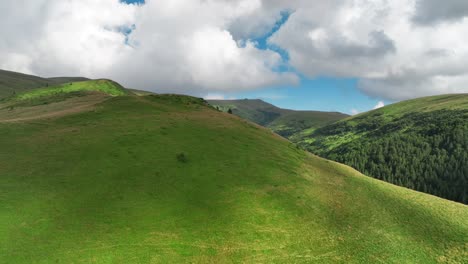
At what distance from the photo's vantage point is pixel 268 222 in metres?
39.4

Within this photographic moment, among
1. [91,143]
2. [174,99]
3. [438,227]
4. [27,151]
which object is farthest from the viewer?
[174,99]

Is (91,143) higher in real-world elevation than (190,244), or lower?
higher

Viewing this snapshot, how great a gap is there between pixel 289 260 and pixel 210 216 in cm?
1173

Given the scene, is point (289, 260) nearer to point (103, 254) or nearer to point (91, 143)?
point (103, 254)

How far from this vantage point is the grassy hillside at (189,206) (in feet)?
105

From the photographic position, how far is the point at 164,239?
33.4 metres

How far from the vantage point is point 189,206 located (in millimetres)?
40125

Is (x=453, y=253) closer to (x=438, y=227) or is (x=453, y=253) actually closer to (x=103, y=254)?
(x=438, y=227)

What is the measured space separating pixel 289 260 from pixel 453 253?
72.2 ft

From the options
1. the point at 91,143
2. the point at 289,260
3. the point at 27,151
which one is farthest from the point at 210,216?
the point at 27,151

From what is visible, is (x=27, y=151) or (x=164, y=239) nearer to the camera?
(x=164, y=239)

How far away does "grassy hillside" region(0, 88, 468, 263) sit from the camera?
105ft

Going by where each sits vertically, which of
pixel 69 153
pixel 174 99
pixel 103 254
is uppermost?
pixel 174 99

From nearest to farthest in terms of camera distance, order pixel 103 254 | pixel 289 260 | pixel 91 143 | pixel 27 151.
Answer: pixel 103 254, pixel 289 260, pixel 27 151, pixel 91 143
